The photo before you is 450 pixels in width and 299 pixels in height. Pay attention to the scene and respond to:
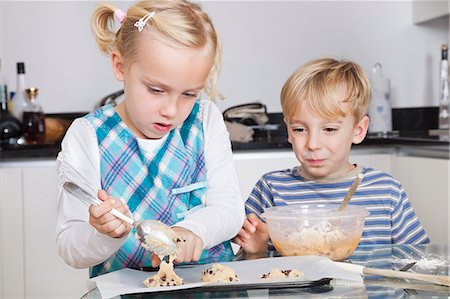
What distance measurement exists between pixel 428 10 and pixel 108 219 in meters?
2.53

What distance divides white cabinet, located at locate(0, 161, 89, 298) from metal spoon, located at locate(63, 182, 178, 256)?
1630 millimetres

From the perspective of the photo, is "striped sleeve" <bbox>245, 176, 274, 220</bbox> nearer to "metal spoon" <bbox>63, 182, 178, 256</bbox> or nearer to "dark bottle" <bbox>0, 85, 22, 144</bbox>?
"metal spoon" <bbox>63, 182, 178, 256</bbox>

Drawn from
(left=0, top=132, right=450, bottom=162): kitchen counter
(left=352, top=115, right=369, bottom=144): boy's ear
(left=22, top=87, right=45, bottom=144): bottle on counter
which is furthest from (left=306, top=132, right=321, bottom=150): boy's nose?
(left=22, top=87, right=45, bottom=144): bottle on counter

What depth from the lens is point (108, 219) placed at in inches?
45.2

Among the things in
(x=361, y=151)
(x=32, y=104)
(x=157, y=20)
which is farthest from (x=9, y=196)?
(x=157, y=20)

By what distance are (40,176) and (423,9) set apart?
178cm

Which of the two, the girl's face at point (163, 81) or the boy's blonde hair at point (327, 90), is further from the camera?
the boy's blonde hair at point (327, 90)

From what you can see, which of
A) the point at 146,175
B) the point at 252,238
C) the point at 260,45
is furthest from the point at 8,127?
the point at 252,238

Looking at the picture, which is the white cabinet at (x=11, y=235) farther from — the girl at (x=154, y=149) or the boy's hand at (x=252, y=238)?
the boy's hand at (x=252, y=238)

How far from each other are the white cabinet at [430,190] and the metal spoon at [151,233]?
1624 mm

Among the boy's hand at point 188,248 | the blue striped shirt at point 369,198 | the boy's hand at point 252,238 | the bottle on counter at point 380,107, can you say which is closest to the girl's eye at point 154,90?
the boy's hand at point 188,248

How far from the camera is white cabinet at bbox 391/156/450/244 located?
2641 millimetres

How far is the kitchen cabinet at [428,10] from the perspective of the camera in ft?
10.5

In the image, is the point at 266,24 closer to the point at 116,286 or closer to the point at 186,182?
the point at 186,182
